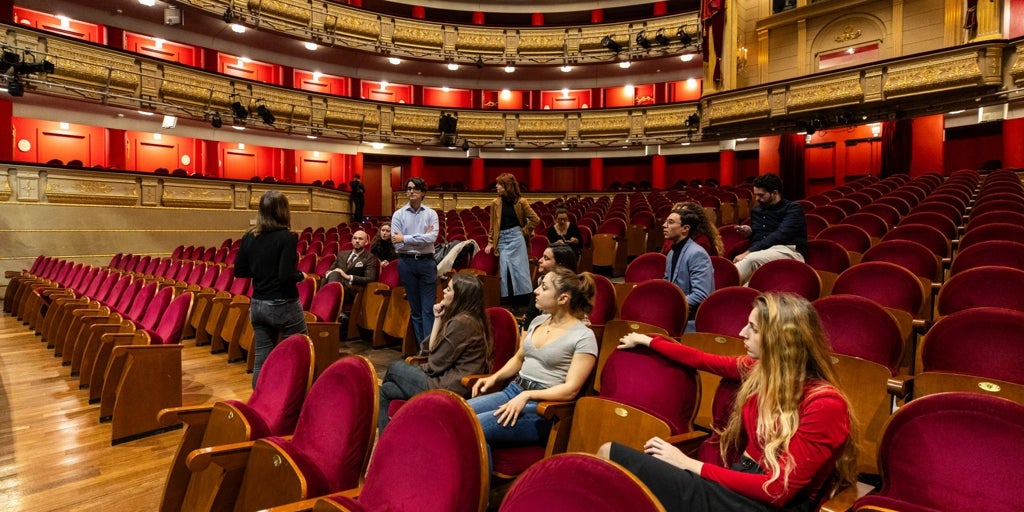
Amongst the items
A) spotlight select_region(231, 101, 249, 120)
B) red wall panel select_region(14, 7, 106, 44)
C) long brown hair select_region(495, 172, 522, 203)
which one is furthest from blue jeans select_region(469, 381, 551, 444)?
red wall panel select_region(14, 7, 106, 44)

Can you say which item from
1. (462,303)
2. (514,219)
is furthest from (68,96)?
(462,303)

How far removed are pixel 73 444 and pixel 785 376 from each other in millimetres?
2182

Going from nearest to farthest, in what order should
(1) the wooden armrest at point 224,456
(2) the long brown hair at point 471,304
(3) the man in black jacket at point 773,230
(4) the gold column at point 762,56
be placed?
(1) the wooden armrest at point 224,456 → (2) the long brown hair at point 471,304 → (3) the man in black jacket at point 773,230 → (4) the gold column at point 762,56

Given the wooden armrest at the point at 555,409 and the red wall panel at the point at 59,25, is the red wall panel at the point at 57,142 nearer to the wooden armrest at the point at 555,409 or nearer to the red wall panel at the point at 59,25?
the red wall panel at the point at 59,25

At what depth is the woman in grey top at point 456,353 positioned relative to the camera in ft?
5.09

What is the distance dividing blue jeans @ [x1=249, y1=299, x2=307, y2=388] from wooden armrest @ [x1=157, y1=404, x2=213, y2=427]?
0.46m

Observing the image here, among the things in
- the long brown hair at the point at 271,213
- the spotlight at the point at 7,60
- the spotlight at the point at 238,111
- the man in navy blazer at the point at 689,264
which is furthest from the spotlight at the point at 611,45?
the long brown hair at the point at 271,213

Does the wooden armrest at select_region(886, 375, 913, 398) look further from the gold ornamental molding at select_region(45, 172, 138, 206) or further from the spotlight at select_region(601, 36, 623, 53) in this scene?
the spotlight at select_region(601, 36, 623, 53)

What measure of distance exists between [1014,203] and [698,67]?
26.7ft

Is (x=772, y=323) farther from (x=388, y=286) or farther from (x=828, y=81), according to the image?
(x=828, y=81)

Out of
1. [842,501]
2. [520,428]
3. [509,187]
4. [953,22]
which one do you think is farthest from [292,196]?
[953,22]

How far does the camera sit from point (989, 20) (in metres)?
6.78

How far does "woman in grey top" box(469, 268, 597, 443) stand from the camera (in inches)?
51.4

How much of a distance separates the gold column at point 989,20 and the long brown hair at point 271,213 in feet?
26.8
